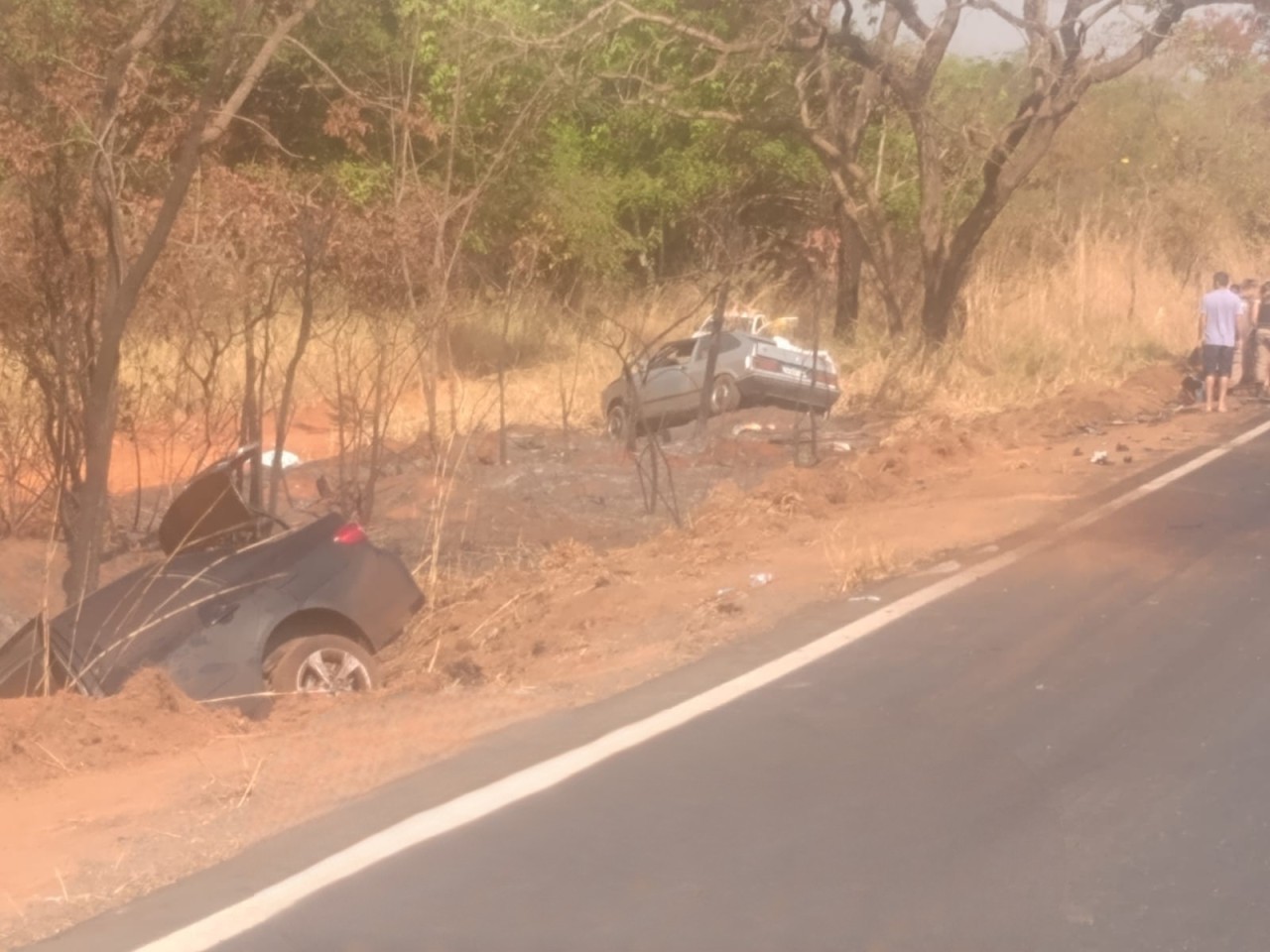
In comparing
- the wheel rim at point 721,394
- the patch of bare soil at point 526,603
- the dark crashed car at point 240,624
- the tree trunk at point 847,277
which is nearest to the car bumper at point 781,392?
the wheel rim at point 721,394

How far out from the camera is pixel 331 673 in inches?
329

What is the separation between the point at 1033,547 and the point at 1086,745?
4.21 meters

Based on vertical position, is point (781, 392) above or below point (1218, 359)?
below

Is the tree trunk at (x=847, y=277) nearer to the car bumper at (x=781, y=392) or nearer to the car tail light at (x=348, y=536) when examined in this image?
the car bumper at (x=781, y=392)

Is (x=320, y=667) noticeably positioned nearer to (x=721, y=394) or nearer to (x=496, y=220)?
(x=721, y=394)

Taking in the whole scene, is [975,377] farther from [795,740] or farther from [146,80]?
[795,740]

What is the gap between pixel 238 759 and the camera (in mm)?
6609

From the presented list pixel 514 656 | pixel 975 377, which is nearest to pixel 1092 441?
pixel 975 377

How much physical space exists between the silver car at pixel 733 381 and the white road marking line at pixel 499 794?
36.1 ft

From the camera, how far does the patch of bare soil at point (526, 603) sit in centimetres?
595

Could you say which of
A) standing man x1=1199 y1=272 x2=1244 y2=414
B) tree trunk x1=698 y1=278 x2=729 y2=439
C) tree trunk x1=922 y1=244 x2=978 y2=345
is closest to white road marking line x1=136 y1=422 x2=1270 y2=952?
tree trunk x1=698 y1=278 x2=729 y2=439

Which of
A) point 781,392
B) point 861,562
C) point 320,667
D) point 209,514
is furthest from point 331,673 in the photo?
point 781,392

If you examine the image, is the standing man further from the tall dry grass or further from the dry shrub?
the dry shrub

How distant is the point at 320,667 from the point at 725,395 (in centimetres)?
1278
